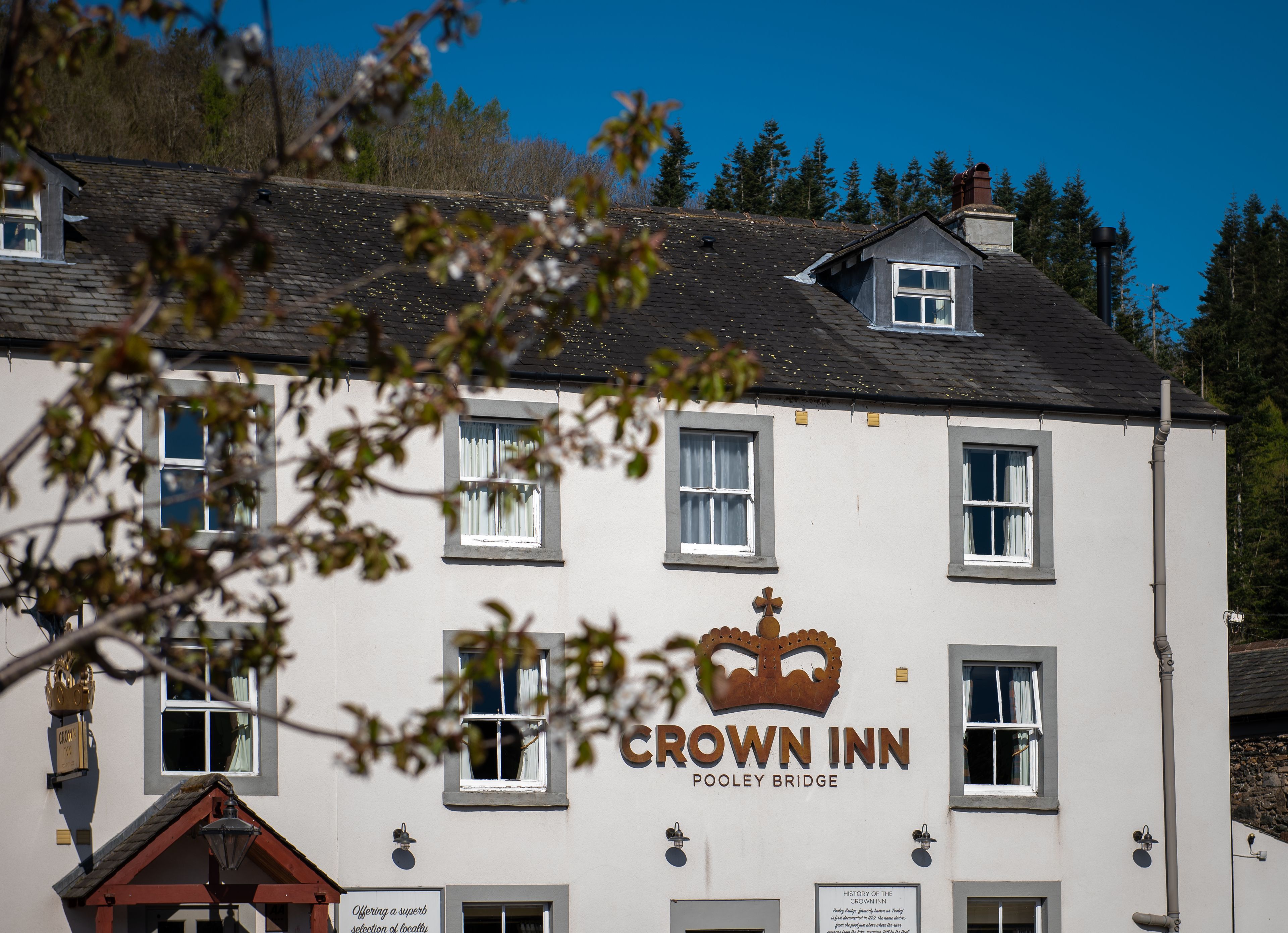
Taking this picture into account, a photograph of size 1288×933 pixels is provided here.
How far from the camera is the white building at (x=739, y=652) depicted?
1669 cm

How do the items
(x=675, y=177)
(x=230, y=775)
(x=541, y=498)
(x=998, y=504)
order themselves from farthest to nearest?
(x=675, y=177)
(x=998, y=504)
(x=541, y=498)
(x=230, y=775)

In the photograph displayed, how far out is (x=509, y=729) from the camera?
17.9 metres

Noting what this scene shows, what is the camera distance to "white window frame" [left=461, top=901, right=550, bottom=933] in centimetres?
1722

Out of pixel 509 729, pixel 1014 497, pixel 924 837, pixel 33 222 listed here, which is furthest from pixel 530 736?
pixel 33 222

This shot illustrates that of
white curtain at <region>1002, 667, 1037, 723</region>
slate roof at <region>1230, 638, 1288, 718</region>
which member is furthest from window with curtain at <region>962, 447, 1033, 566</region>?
slate roof at <region>1230, 638, 1288, 718</region>

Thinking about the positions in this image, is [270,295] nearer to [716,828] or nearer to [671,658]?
[671,658]

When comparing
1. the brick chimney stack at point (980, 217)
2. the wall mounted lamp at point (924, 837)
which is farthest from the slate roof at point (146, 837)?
the brick chimney stack at point (980, 217)

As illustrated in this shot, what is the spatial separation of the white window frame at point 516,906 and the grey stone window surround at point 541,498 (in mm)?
3686

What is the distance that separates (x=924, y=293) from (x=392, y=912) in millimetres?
10663

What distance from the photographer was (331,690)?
17031mm

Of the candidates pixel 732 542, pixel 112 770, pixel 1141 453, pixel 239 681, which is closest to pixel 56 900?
pixel 112 770

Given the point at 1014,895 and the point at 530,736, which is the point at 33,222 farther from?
the point at 1014,895

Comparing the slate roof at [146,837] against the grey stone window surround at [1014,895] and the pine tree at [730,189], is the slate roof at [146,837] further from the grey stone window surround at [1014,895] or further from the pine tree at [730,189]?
the pine tree at [730,189]

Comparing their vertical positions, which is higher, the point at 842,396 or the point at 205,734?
the point at 842,396
